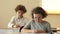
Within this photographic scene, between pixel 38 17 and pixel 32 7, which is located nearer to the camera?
pixel 38 17

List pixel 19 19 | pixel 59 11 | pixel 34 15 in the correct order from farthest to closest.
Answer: pixel 59 11, pixel 19 19, pixel 34 15

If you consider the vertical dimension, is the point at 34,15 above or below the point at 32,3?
below

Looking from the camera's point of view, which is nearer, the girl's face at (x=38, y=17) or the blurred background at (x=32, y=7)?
the girl's face at (x=38, y=17)

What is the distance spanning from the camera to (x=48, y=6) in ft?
13.8

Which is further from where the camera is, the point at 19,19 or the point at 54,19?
the point at 54,19

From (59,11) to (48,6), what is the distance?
12.6 inches

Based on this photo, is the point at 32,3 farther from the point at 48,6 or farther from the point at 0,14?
the point at 0,14

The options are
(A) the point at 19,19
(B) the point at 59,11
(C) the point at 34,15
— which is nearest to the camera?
(C) the point at 34,15

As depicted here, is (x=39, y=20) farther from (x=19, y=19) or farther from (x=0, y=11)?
(x=0, y=11)

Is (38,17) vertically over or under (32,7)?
under

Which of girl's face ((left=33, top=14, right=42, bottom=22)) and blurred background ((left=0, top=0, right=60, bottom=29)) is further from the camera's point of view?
blurred background ((left=0, top=0, right=60, bottom=29))

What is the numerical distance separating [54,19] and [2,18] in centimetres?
144

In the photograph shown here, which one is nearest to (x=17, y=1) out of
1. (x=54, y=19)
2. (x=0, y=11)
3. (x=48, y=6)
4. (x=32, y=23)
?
(x=0, y=11)

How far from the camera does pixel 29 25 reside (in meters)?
2.38
